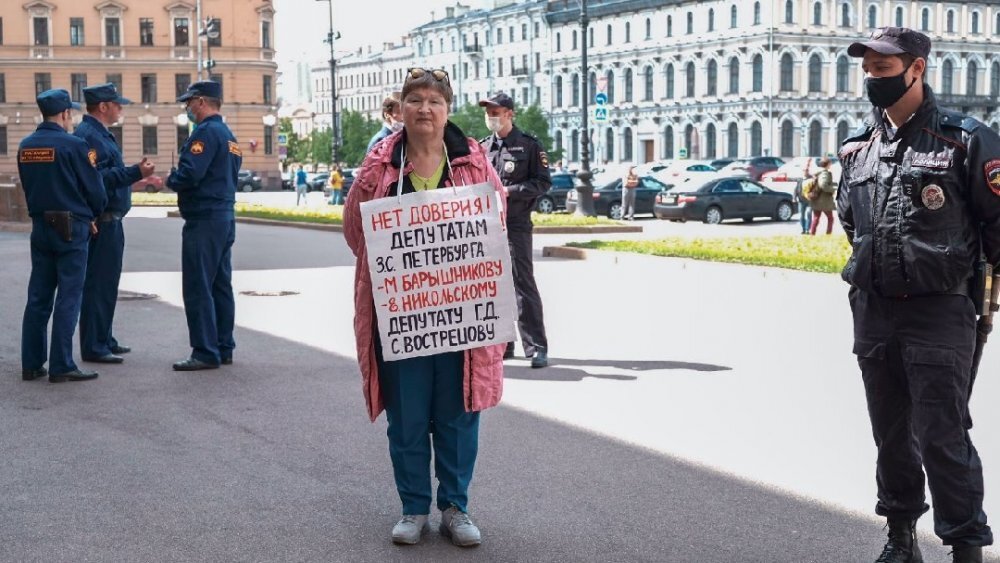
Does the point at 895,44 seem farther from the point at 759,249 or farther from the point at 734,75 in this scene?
the point at 734,75

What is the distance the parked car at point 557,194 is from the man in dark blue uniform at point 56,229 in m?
31.8

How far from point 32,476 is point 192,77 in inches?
3249

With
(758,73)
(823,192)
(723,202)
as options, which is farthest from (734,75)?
(823,192)

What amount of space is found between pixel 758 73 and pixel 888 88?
324 feet

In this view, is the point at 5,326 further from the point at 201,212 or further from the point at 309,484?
the point at 309,484

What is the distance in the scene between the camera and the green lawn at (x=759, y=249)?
17719 mm

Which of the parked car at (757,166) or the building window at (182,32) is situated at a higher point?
the building window at (182,32)

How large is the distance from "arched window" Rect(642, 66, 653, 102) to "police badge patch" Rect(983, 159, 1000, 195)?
108 meters

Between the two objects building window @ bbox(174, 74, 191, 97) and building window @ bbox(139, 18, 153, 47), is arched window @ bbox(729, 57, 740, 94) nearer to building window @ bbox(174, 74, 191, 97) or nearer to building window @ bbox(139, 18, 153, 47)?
building window @ bbox(174, 74, 191, 97)

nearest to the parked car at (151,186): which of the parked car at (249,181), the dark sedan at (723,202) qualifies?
the parked car at (249,181)

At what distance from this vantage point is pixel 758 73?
10100cm

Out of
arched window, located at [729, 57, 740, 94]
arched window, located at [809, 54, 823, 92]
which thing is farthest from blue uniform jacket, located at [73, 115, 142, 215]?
arched window, located at [809, 54, 823, 92]

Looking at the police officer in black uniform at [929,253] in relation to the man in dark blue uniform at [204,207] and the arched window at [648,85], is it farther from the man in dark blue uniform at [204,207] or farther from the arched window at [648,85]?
the arched window at [648,85]

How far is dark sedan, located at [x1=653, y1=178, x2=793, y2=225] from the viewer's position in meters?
36.8
